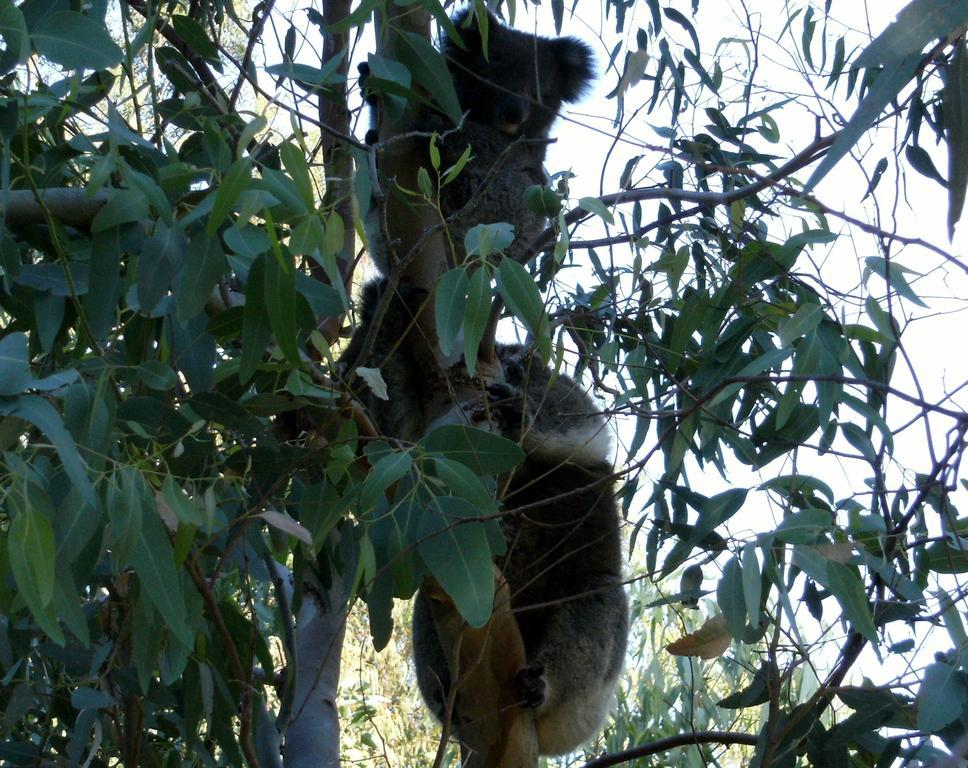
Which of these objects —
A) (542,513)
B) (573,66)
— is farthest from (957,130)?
(573,66)

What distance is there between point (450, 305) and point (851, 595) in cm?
55

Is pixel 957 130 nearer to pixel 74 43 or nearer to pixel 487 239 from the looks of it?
pixel 487 239

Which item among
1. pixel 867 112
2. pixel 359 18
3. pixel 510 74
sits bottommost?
pixel 867 112

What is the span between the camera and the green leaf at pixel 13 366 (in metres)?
0.86

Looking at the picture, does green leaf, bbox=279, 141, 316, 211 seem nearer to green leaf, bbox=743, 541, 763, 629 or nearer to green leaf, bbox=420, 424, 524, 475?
green leaf, bbox=420, 424, 524, 475

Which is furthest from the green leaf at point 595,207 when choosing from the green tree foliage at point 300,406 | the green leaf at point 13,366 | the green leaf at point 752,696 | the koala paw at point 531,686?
the koala paw at point 531,686

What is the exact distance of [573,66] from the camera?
3650 millimetres

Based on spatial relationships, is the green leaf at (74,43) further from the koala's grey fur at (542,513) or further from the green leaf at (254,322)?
the koala's grey fur at (542,513)

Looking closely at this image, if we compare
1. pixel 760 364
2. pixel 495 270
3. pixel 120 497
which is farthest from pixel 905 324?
pixel 120 497

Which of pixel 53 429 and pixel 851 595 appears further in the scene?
pixel 851 595

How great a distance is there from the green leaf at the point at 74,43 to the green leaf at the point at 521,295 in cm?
45

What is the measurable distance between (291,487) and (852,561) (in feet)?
2.35

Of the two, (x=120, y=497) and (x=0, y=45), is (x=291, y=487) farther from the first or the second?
(x=0, y=45)

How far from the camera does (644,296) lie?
6.09 feet
